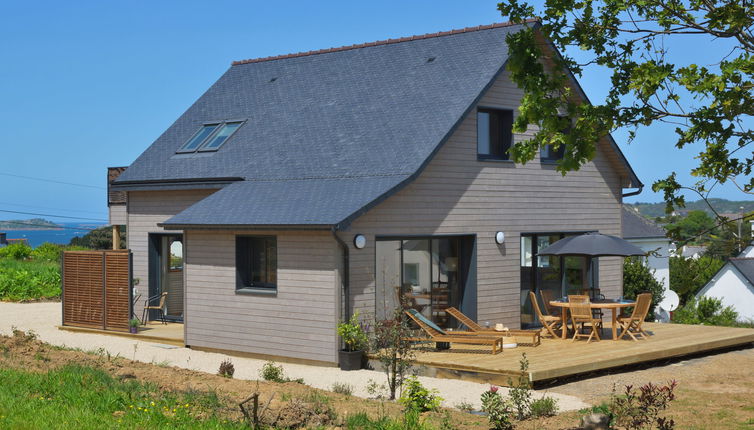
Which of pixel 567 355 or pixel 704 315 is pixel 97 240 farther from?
pixel 567 355

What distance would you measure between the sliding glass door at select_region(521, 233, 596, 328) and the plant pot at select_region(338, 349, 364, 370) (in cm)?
483

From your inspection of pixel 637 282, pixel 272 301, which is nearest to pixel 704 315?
pixel 637 282

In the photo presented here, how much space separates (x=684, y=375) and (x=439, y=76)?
802 cm

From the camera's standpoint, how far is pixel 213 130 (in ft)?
71.3

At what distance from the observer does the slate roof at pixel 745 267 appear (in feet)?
136

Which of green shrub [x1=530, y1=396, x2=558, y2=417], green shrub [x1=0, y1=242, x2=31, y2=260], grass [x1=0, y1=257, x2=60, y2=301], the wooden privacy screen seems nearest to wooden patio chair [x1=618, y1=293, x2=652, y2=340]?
green shrub [x1=530, y1=396, x2=558, y2=417]

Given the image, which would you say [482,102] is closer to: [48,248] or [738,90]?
[738,90]

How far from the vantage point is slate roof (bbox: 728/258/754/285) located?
41406 millimetres

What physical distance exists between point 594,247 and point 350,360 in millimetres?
5355

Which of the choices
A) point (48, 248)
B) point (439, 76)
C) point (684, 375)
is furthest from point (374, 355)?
point (48, 248)

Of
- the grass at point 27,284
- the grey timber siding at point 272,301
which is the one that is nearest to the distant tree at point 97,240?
the grass at point 27,284

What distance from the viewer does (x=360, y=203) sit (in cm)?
1597

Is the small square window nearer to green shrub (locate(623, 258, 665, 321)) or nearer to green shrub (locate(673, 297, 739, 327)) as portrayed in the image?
green shrub (locate(623, 258, 665, 321))

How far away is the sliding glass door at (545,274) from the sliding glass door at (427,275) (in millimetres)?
1652
